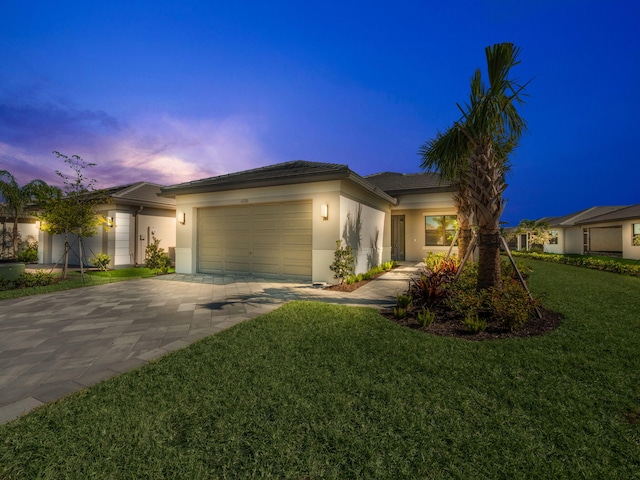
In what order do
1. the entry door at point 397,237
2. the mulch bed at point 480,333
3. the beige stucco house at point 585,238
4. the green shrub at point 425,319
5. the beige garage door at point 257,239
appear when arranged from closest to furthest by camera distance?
the mulch bed at point 480,333 < the green shrub at point 425,319 < the beige garage door at point 257,239 < the entry door at point 397,237 < the beige stucco house at point 585,238

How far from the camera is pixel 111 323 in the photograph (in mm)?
4641

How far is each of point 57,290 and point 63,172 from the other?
4.32m

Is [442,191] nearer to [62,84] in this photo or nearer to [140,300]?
[140,300]

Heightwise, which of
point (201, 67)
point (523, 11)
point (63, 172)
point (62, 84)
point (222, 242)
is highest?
point (523, 11)

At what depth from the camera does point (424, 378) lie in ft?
9.09

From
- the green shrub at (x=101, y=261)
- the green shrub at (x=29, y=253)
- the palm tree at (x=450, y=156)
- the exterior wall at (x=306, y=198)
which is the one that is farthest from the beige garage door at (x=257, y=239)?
the green shrub at (x=29, y=253)

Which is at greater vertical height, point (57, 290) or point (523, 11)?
point (523, 11)

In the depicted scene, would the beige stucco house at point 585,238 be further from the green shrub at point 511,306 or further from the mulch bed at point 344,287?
the green shrub at point 511,306

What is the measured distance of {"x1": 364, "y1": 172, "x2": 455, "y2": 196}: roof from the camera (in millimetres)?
13208

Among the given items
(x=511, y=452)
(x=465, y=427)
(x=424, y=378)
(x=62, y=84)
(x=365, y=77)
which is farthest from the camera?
(x=365, y=77)

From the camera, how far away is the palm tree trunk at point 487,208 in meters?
5.22

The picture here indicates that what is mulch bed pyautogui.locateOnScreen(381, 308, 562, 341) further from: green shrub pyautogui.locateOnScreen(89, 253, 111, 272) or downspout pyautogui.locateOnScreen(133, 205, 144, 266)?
downspout pyautogui.locateOnScreen(133, 205, 144, 266)

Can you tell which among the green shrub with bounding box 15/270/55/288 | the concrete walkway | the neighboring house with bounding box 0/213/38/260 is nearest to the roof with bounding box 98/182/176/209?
the green shrub with bounding box 15/270/55/288

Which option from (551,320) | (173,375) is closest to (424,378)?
(173,375)
